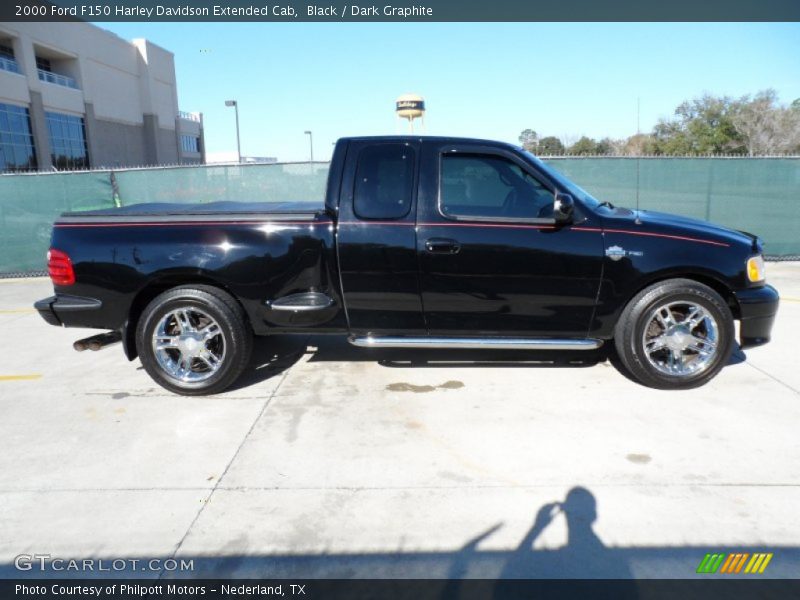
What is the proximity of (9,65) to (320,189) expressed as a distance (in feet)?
134

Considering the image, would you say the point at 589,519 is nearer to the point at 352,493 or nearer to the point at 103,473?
the point at 352,493

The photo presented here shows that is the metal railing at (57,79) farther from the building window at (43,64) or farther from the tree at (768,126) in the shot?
the tree at (768,126)

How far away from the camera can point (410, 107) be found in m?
26.4

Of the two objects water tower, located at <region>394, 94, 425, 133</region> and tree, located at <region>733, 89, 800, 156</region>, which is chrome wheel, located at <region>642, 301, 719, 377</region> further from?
tree, located at <region>733, 89, 800, 156</region>

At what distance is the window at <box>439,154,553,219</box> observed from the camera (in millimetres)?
4430

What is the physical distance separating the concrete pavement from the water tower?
74.3 ft

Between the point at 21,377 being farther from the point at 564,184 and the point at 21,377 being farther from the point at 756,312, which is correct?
the point at 756,312

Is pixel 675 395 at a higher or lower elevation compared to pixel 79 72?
lower

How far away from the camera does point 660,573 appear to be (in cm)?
254

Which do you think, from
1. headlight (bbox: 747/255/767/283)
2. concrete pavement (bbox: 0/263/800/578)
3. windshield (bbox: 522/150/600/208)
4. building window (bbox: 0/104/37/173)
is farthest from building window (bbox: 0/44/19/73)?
headlight (bbox: 747/255/767/283)

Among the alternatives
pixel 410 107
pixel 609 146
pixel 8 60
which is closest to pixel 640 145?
pixel 609 146

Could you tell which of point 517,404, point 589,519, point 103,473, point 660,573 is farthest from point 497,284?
point 103,473
